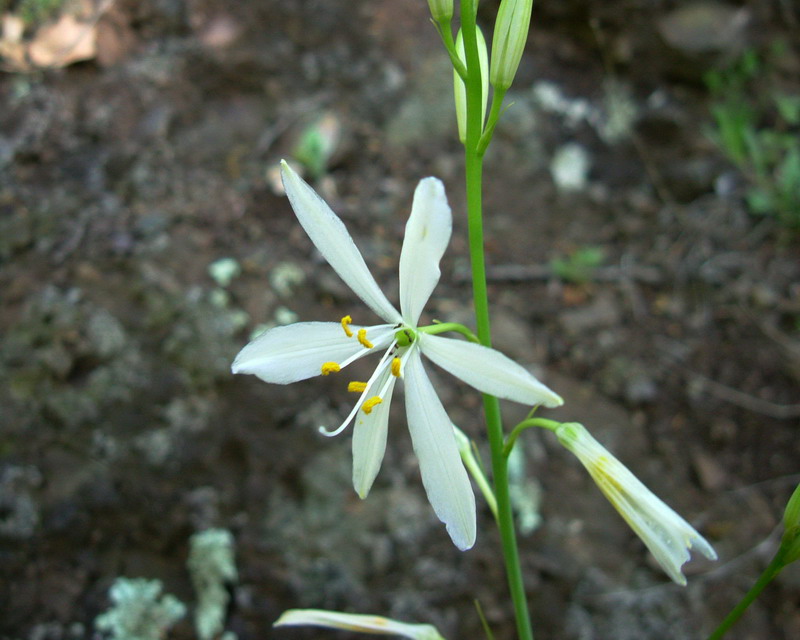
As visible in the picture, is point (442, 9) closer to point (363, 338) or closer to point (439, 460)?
point (363, 338)

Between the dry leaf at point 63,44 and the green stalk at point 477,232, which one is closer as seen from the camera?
the green stalk at point 477,232

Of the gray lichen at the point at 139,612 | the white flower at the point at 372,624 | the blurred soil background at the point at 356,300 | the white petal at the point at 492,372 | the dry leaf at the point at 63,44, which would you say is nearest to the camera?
the white petal at the point at 492,372

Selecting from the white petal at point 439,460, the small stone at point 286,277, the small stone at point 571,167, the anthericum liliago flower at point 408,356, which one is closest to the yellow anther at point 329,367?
the anthericum liliago flower at point 408,356

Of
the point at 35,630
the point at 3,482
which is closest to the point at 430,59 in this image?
the point at 3,482

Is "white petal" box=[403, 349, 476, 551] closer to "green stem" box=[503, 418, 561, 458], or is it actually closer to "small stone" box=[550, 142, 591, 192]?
"green stem" box=[503, 418, 561, 458]

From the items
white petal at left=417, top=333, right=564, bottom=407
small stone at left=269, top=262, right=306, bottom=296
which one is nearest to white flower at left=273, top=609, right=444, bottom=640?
white petal at left=417, top=333, right=564, bottom=407

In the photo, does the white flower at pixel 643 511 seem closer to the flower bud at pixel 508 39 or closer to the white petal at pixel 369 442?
the white petal at pixel 369 442

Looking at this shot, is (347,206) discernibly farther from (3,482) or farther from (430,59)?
(3,482)
